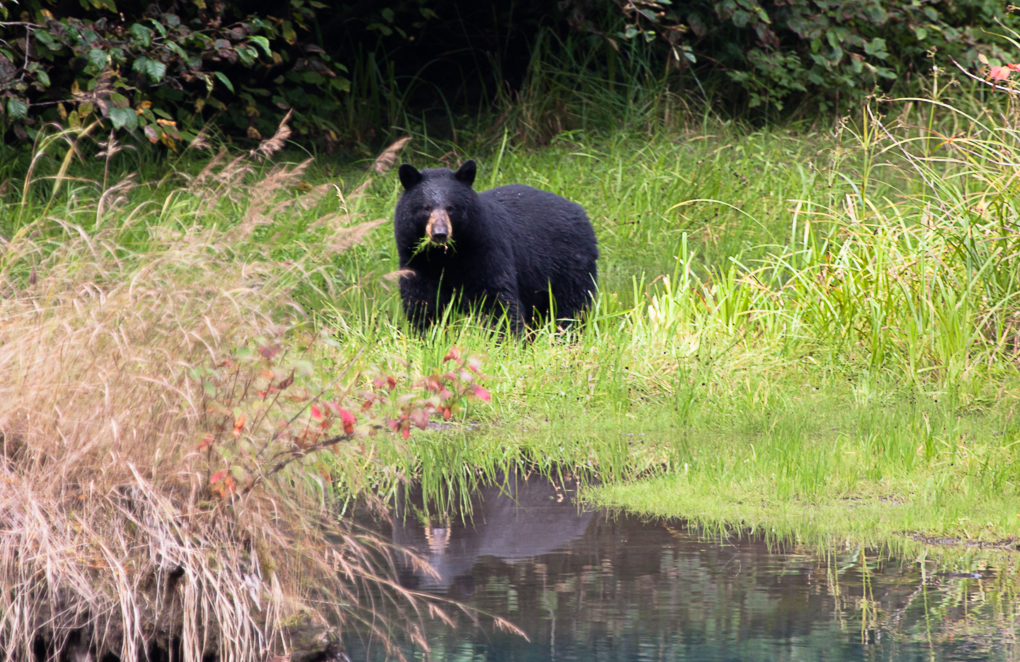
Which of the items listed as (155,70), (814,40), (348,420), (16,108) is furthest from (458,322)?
(814,40)

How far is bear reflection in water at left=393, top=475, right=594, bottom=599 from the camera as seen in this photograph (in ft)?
13.8

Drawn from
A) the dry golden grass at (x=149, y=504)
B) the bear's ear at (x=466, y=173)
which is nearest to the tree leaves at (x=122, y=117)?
the bear's ear at (x=466, y=173)

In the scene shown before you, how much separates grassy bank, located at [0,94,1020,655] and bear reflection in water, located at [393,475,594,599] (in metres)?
0.17

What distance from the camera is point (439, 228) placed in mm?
6777

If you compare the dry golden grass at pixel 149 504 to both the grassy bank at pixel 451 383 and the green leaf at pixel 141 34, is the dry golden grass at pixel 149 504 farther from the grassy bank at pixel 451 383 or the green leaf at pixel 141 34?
the green leaf at pixel 141 34

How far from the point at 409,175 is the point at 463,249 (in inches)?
22.7

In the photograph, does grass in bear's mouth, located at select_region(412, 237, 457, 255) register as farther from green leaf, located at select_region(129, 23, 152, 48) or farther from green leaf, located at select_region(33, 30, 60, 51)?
green leaf, located at select_region(33, 30, 60, 51)

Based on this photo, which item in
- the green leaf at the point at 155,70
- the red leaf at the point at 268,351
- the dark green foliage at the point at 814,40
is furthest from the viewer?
the dark green foliage at the point at 814,40

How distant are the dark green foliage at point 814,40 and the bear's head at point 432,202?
4.17 m

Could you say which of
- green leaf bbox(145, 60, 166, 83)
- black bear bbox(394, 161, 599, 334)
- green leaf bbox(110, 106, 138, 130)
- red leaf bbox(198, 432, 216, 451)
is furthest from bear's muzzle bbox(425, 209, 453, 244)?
red leaf bbox(198, 432, 216, 451)

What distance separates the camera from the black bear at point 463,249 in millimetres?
7164

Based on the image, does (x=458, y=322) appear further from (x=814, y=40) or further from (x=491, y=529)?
(x=814, y=40)

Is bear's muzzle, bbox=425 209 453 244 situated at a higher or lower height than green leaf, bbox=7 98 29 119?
higher

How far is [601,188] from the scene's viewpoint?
10.4 meters
